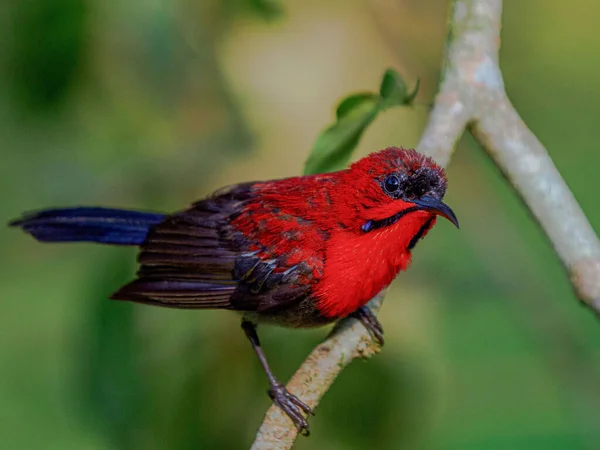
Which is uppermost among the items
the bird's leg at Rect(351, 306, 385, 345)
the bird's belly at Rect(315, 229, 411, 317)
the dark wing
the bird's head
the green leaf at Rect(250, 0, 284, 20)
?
the green leaf at Rect(250, 0, 284, 20)

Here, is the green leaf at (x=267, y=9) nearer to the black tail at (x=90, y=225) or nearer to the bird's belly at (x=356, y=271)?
the black tail at (x=90, y=225)

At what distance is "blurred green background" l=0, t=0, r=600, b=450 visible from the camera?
334cm

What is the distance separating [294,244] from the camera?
3.16 meters

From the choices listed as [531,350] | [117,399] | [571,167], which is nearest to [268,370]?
[117,399]

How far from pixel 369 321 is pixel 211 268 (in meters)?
0.66

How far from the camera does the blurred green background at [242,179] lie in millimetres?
3344

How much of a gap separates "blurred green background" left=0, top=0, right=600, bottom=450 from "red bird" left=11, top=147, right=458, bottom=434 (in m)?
0.27

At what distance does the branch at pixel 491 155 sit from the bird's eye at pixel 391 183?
11.6 inches

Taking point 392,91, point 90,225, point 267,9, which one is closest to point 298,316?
point 392,91

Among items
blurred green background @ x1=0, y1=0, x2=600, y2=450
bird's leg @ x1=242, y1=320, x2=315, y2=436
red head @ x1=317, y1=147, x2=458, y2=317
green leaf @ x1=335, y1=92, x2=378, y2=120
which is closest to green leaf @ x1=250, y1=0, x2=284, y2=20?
blurred green background @ x1=0, y1=0, x2=600, y2=450

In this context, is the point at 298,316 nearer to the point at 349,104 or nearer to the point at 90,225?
the point at 349,104

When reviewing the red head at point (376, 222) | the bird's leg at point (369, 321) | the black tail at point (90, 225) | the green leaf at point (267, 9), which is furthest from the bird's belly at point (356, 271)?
the green leaf at point (267, 9)

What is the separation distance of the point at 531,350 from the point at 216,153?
86.6 inches

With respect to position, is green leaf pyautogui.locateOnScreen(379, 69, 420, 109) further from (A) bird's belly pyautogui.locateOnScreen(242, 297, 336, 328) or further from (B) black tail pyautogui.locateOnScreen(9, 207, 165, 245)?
(B) black tail pyautogui.locateOnScreen(9, 207, 165, 245)
